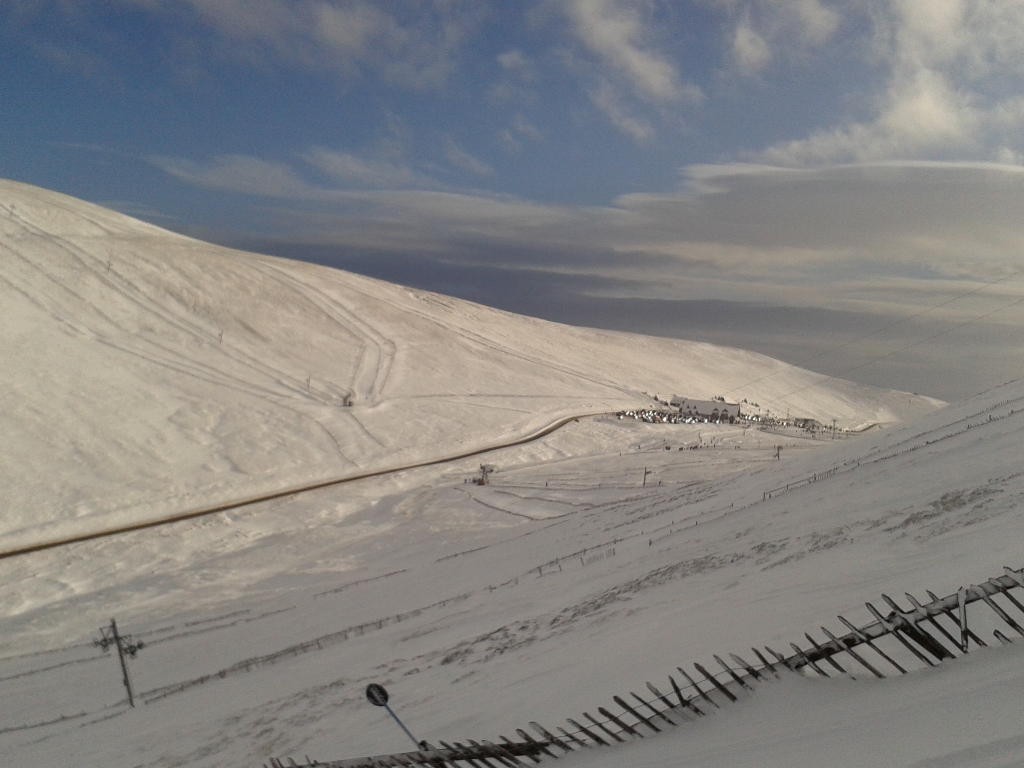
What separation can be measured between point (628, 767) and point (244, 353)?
5677cm

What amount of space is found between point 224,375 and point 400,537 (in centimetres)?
2931

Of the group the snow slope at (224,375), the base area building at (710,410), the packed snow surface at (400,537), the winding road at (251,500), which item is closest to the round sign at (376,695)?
the packed snow surface at (400,537)

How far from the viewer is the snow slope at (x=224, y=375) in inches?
1559

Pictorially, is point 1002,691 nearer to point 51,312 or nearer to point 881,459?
point 881,459

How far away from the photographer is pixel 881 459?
1625 cm

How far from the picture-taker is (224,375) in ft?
175

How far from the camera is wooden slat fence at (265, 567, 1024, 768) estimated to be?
503 cm

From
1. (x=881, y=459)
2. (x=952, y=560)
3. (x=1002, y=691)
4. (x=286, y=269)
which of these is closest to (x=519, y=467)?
(x=881, y=459)

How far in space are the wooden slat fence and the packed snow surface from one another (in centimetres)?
21

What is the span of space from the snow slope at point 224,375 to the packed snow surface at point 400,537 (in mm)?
273

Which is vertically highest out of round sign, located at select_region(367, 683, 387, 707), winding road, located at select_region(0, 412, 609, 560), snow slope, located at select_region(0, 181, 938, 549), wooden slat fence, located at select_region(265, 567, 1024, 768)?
snow slope, located at select_region(0, 181, 938, 549)

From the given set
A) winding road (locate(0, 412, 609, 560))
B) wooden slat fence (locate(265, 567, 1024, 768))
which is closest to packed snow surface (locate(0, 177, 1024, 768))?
wooden slat fence (locate(265, 567, 1024, 768))

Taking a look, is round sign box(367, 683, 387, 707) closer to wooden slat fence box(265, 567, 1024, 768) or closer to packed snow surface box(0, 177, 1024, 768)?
wooden slat fence box(265, 567, 1024, 768)

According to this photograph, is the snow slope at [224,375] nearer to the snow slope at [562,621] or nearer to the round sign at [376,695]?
the snow slope at [562,621]
